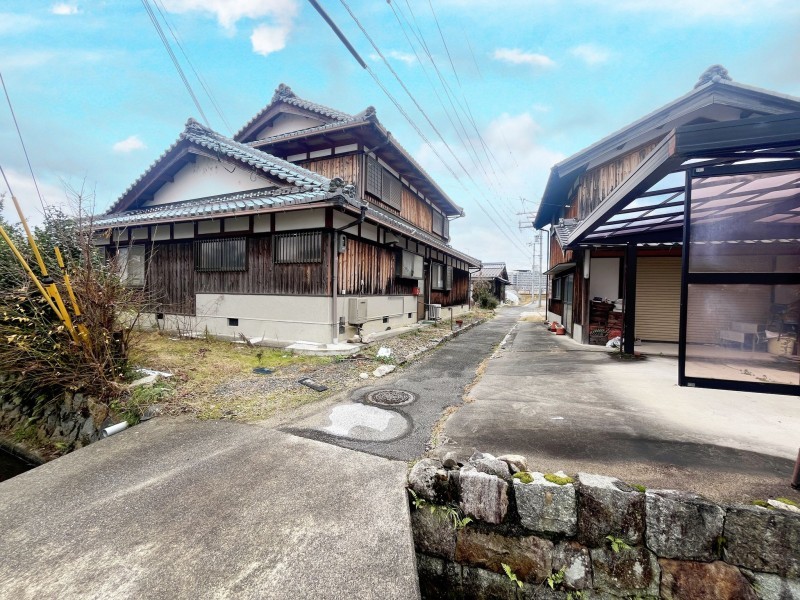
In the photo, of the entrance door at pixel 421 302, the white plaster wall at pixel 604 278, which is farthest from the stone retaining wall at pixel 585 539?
the entrance door at pixel 421 302

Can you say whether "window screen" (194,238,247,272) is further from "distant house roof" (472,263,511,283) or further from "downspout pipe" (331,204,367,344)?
"distant house roof" (472,263,511,283)

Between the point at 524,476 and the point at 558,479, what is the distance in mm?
241

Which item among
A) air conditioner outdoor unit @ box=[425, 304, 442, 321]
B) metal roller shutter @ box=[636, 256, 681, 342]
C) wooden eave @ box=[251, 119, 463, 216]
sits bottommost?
air conditioner outdoor unit @ box=[425, 304, 442, 321]

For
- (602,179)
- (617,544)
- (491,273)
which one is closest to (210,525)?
(617,544)

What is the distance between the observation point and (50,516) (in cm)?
234

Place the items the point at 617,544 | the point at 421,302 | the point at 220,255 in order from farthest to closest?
the point at 421,302 → the point at 220,255 → the point at 617,544

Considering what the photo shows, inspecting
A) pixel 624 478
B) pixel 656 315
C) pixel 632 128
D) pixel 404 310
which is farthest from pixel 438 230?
pixel 624 478

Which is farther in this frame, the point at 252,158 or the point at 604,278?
the point at 604,278

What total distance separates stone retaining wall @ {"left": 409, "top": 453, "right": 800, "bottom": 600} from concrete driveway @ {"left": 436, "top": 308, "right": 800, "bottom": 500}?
258 mm

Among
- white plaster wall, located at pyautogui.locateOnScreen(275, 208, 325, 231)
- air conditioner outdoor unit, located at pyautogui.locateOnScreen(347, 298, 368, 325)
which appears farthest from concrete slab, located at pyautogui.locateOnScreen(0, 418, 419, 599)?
white plaster wall, located at pyautogui.locateOnScreen(275, 208, 325, 231)

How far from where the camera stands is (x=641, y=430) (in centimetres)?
330

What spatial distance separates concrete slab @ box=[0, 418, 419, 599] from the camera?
1.78 meters

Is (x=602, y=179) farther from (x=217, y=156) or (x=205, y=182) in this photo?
(x=205, y=182)

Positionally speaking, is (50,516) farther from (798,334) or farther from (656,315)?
(656,315)
